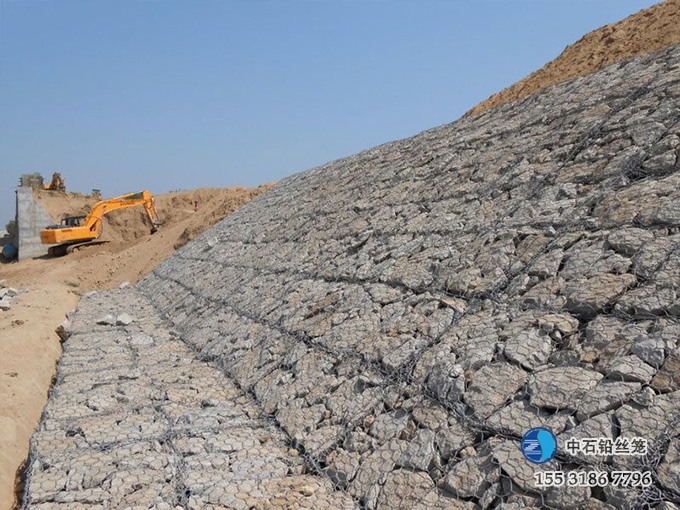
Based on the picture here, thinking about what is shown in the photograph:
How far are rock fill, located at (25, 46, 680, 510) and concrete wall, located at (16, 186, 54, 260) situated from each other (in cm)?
1883

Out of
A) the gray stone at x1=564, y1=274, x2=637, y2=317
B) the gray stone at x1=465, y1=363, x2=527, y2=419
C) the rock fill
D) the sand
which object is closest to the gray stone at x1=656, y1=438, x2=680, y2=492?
the rock fill

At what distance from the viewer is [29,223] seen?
24.2 m

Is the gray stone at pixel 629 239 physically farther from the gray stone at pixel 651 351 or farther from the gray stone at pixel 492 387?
the gray stone at pixel 492 387

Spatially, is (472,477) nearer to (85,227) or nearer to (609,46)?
(609,46)

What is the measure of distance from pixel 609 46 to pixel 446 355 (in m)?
9.82

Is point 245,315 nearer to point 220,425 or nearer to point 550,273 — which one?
point 220,425

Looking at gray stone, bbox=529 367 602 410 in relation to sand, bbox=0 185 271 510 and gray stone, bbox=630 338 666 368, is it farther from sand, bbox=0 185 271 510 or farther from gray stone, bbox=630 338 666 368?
sand, bbox=0 185 271 510

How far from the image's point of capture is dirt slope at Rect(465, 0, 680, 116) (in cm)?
936

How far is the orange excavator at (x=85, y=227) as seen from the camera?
2111cm

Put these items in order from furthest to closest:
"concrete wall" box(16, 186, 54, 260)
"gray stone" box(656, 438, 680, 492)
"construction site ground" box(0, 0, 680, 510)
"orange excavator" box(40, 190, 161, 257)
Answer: "concrete wall" box(16, 186, 54, 260) < "orange excavator" box(40, 190, 161, 257) < "construction site ground" box(0, 0, 680, 510) < "gray stone" box(656, 438, 680, 492)

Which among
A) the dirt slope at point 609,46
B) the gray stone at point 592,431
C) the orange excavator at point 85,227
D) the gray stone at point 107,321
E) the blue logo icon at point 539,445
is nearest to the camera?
the gray stone at point 592,431

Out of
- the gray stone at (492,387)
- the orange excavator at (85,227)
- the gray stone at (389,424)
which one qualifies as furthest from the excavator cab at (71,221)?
the gray stone at (492,387)

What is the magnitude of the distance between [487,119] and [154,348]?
21.6ft

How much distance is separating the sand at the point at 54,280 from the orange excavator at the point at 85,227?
0.53m
